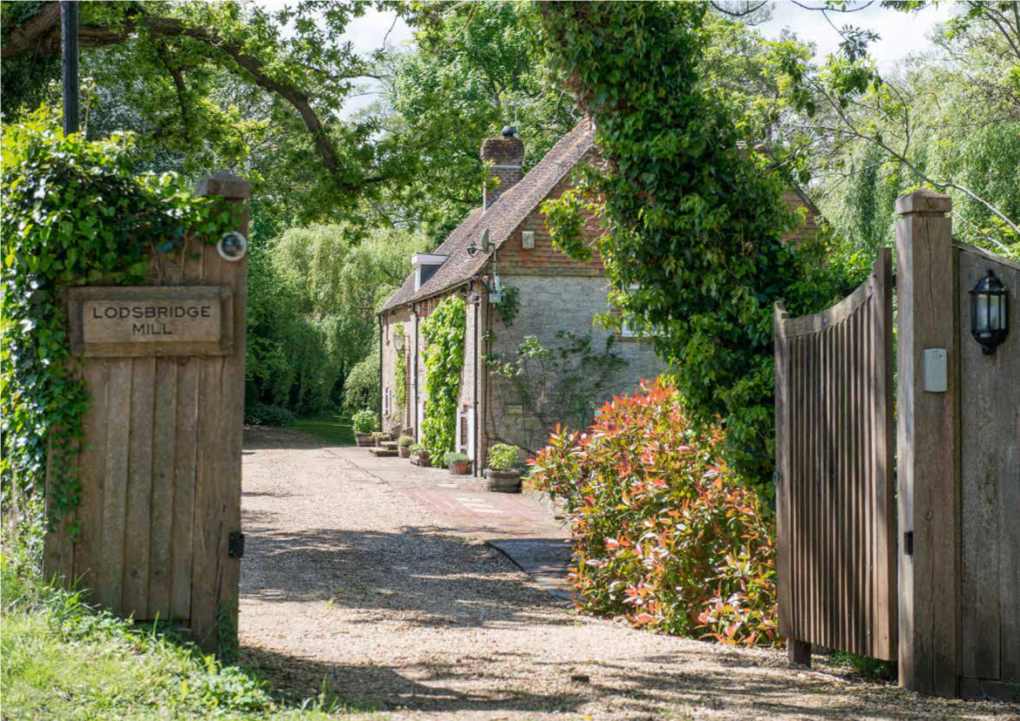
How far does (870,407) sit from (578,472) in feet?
13.5

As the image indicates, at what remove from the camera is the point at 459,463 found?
893 inches

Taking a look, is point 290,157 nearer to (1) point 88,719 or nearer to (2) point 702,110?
(2) point 702,110

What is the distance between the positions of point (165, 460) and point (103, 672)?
4.13 ft

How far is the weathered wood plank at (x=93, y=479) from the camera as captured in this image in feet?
17.2

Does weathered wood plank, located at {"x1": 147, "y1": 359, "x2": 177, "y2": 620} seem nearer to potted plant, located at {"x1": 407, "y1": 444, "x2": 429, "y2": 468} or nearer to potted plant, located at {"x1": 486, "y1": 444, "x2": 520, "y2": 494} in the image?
potted plant, located at {"x1": 486, "y1": 444, "x2": 520, "y2": 494}

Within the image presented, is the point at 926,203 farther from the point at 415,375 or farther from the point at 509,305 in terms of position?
the point at 415,375

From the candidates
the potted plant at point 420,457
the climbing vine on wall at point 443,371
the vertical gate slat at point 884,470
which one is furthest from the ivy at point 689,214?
the potted plant at point 420,457

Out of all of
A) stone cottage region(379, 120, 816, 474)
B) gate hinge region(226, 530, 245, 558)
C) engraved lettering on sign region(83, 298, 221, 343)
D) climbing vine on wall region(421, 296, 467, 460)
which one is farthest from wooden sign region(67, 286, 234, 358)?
climbing vine on wall region(421, 296, 467, 460)

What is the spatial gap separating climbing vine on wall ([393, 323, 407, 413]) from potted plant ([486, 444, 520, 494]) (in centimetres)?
1040

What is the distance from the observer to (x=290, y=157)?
587 inches

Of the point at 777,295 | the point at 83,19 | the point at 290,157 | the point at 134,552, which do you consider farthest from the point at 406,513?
the point at 134,552

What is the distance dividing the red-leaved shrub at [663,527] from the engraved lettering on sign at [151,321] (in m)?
3.94

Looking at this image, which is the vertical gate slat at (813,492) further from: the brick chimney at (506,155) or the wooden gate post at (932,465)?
the brick chimney at (506,155)

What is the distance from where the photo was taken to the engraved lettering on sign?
5.21 metres
